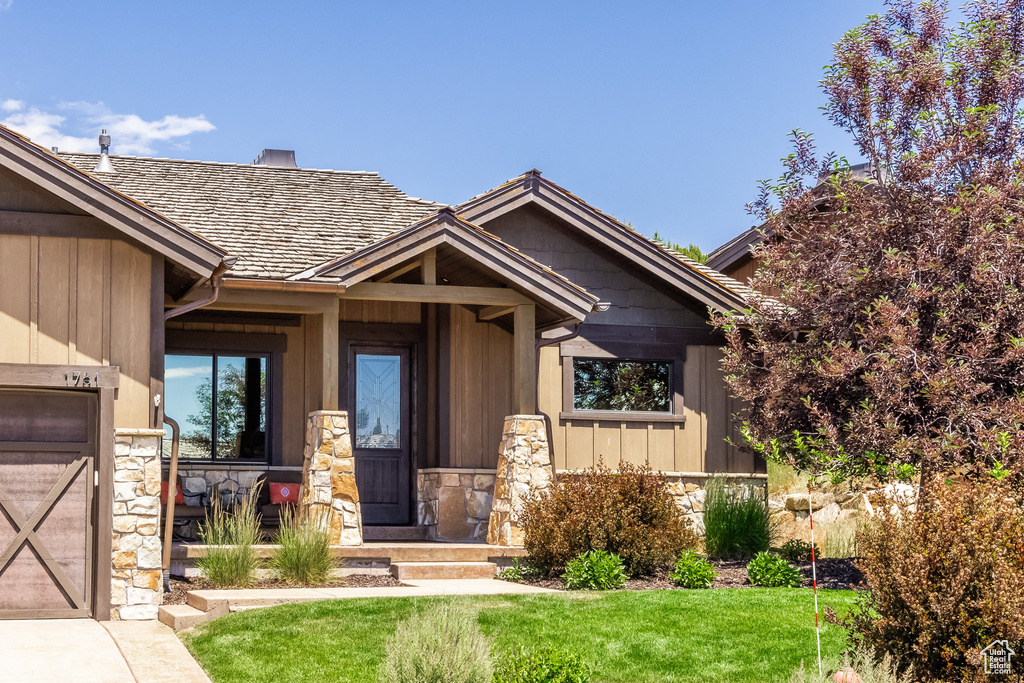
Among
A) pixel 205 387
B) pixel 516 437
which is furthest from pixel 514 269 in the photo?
pixel 205 387

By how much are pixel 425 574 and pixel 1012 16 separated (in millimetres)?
9357

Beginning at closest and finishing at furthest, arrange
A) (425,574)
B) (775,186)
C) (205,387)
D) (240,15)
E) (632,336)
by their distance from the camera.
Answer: (425,574)
(775,186)
(205,387)
(632,336)
(240,15)

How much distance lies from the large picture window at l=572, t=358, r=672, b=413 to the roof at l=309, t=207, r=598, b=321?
2050 mm

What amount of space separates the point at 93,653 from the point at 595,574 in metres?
4.95

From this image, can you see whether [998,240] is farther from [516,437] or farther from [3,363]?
[3,363]

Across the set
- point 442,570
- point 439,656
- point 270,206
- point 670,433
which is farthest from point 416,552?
point 439,656

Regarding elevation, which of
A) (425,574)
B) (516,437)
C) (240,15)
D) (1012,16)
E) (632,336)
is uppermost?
(240,15)

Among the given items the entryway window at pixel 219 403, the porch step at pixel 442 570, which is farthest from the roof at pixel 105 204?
the porch step at pixel 442 570

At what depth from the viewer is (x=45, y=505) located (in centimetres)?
1105

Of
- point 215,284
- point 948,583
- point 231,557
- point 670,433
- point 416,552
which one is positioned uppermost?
point 215,284

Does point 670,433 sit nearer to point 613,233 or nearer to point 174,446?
point 613,233

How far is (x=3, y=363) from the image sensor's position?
10.6 meters

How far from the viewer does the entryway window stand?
48.3 feet

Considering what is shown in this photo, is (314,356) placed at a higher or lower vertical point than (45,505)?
higher
